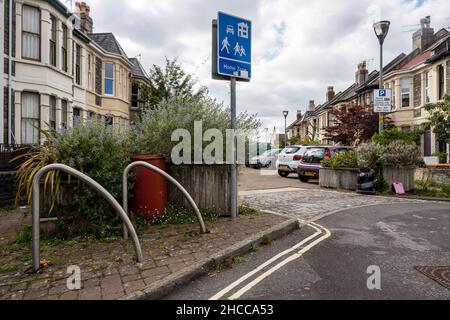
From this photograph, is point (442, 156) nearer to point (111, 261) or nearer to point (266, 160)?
point (266, 160)

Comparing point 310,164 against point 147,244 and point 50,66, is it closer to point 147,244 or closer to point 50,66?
point 147,244

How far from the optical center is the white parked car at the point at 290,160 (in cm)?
1597

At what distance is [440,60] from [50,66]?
24246mm

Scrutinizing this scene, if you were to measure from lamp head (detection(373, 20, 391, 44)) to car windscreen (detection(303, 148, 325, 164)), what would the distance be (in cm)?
505

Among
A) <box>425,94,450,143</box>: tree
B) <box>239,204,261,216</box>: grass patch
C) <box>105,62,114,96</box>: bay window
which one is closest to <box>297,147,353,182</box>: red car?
<box>425,94,450,143</box>: tree

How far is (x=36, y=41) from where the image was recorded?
12773 millimetres

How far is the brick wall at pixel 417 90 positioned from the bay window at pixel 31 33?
2627cm

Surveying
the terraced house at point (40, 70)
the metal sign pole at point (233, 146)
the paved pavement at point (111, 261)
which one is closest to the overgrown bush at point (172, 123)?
the metal sign pole at point (233, 146)

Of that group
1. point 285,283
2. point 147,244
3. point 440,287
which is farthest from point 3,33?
point 440,287

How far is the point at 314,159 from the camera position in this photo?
1381 cm

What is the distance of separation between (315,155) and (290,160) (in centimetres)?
266

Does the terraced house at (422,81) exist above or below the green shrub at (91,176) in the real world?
above

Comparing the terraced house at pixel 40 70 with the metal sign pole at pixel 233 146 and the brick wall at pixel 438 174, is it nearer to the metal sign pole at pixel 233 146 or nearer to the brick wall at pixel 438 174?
the metal sign pole at pixel 233 146
